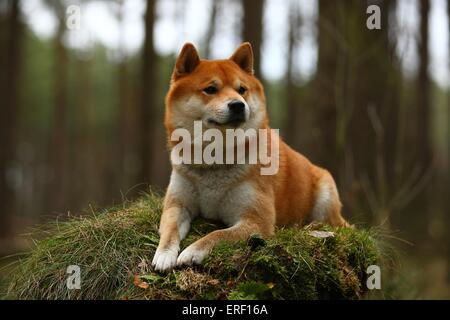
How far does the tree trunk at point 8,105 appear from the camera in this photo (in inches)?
546

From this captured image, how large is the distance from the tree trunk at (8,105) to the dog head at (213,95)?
10534mm

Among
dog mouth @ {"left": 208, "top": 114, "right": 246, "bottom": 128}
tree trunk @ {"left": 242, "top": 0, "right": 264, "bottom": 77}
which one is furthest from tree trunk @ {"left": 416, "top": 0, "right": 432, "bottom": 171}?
dog mouth @ {"left": 208, "top": 114, "right": 246, "bottom": 128}

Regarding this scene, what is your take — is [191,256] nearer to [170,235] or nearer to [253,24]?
[170,235]

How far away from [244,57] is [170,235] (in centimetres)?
181

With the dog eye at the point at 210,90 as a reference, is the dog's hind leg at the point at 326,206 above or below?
below

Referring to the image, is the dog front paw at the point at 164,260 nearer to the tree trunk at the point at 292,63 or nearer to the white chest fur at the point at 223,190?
the white chest fur at the point at 223,190

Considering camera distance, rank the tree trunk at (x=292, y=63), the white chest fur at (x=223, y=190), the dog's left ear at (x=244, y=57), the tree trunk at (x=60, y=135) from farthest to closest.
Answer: the tree trunk at (x=60, y=135), the tree trunk at (x=292, y=63), the dog's left ear at (x=244, y=57), the white chest fur at (x=223, y=190)

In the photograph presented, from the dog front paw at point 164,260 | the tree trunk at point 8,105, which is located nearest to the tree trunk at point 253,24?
the dog front paw at point 164,260

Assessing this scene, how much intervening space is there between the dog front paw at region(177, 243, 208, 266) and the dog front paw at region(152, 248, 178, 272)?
0.05 m

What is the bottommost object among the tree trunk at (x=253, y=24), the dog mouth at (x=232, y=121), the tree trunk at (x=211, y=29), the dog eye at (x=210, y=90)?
the dog mouth at (x=232, y=121)

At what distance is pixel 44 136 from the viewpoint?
35.4 metres

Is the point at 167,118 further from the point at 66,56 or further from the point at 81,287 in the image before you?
the point at 66,56

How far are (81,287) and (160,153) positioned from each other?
20055mm
